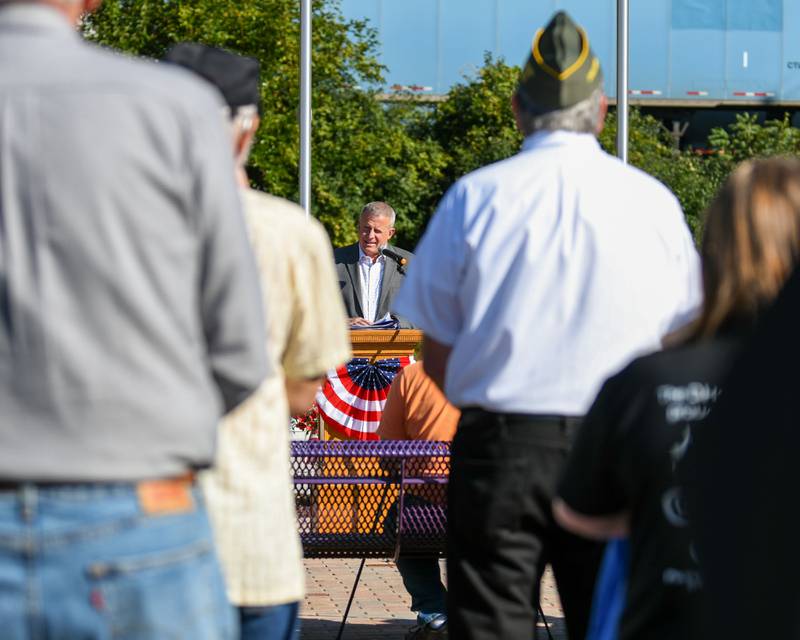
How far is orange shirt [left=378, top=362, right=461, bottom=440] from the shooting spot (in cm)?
587

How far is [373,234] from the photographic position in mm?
9711

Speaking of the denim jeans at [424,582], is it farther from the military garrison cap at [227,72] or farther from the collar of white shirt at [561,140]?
the military garrison cap at [227,72]

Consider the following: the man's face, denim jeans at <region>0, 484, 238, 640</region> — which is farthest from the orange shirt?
the man's face

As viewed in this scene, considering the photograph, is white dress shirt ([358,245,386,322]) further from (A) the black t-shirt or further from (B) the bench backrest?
(A) the black t-shirt

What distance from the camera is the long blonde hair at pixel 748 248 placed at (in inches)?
98.1

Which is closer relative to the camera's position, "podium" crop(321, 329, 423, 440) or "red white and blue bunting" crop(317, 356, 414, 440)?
"red white and blue bunting" crop(317, 356, 414, 440)

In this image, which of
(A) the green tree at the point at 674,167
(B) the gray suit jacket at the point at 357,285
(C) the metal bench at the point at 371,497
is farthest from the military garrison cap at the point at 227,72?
(A) the green tree at the point at 674,167

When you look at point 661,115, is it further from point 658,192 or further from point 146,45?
point 658,192

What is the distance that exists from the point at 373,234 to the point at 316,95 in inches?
799

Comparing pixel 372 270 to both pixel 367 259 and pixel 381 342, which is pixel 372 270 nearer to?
pixel 367 259

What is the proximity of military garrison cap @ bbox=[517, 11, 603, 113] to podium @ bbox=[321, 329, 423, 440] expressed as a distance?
14.9 feet

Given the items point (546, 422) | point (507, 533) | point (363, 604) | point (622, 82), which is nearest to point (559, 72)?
point (546, 422)

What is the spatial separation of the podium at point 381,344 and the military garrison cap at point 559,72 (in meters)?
4.54

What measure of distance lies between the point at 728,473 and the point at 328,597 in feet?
19.8
